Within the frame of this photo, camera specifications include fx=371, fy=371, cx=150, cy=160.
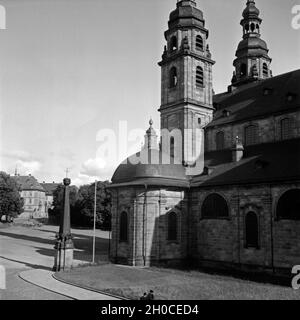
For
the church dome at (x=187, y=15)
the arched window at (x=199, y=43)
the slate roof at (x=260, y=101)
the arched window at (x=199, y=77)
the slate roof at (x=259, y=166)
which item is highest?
the church dome at (x=187, y=15)

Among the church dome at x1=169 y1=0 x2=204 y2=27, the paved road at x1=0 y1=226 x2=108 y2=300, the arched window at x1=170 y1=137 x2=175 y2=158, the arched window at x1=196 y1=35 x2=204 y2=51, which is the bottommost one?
the paved road at x1=0 y1=226 x2=108 y2=300

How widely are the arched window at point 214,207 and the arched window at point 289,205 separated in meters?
4.78

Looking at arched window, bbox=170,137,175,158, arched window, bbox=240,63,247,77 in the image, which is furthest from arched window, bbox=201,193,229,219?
arched window, bbox=240,63,247,77

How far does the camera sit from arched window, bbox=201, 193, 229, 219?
100 feet

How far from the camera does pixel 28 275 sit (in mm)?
25906

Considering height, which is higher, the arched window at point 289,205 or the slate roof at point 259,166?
the slate roof at point 259,166

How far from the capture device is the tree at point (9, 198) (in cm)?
7119

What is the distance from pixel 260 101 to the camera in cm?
3484

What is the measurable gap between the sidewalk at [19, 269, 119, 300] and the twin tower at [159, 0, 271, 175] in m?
16.9

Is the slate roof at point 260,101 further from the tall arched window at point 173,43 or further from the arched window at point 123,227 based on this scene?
the arched window at point 123,227

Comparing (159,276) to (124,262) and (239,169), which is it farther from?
(239,169)

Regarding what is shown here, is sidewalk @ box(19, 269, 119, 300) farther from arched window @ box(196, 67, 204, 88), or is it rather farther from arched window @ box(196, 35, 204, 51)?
arched window @ box(196, 35, 204, 51)

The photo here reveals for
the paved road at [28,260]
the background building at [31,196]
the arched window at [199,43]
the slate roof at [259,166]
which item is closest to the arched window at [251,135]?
the slate roof at [259,166]
